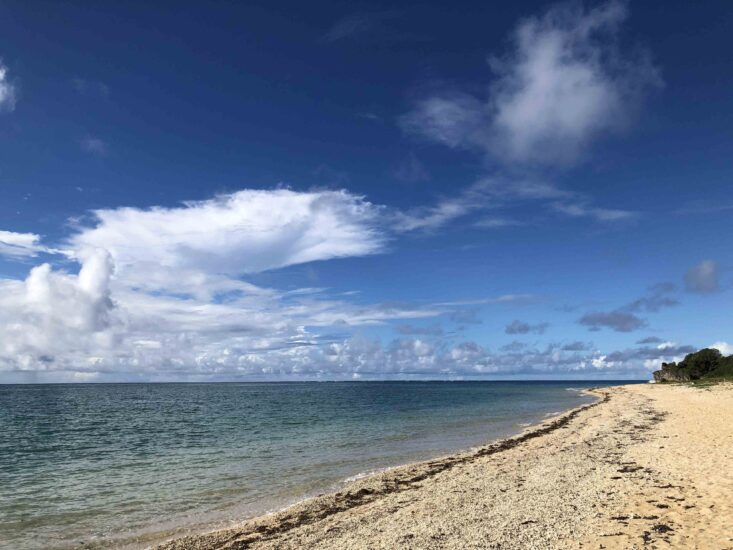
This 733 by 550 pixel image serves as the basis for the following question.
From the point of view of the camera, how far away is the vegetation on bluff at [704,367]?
9569 cm

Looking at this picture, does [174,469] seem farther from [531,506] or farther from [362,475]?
[531,506]

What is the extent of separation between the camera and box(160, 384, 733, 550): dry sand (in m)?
12.7

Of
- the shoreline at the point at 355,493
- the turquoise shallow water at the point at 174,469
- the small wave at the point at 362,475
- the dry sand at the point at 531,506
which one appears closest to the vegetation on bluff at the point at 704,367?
the turquoise shallow water at the point at 174,469

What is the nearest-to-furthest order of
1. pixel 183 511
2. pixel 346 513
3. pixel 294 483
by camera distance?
pixel 346 513 → pixel 183 511 → pixel 294 483

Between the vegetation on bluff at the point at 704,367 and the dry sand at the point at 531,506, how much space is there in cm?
8476

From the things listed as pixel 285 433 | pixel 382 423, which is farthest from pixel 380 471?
pixel 382 423

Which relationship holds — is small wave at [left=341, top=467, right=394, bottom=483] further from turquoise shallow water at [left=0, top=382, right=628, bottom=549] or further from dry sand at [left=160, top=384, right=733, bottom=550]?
dry sand at [left=160, top=384, right=733, bottom=550]

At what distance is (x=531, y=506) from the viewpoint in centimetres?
1558

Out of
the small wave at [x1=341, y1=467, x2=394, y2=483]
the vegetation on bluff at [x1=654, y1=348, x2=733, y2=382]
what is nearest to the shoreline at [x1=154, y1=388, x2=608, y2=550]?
the small wave at [x1=341, y1=467, x2=394, y2=483]

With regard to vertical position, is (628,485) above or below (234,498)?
above

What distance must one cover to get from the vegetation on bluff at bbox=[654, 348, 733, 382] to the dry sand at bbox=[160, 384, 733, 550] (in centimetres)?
8476

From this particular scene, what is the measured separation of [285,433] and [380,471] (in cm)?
2009

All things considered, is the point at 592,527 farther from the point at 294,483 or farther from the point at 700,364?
the point at 700,364

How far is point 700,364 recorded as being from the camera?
350 feet
